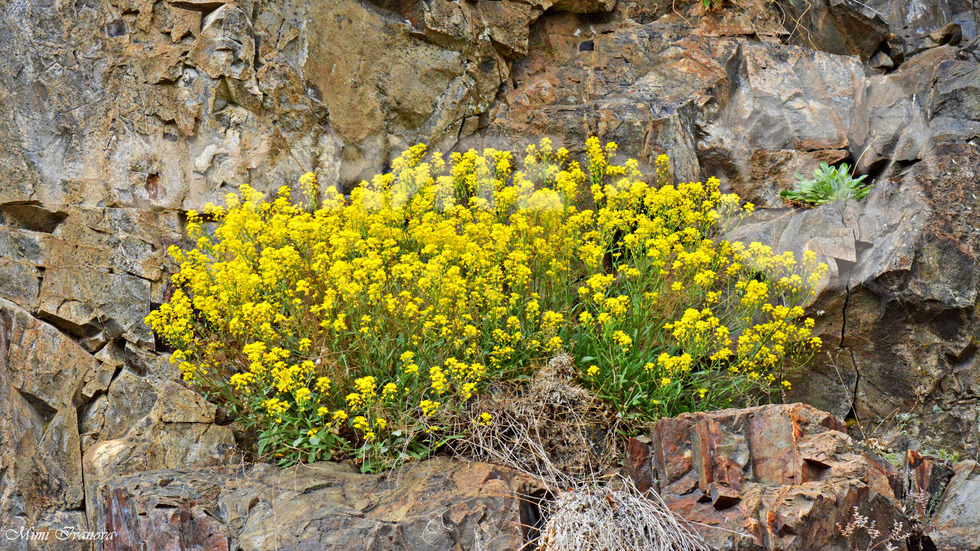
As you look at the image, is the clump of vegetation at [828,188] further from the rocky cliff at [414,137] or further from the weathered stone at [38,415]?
the weathered stone at [38,415]

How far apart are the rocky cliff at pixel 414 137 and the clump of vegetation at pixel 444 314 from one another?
0.39 meters

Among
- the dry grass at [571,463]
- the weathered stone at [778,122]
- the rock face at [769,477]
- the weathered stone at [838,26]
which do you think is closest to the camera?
the rock face at [769,477]

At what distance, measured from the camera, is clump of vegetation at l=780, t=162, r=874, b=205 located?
6336mm

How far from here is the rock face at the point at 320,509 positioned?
152 inches

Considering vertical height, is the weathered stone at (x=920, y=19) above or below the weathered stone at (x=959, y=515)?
above

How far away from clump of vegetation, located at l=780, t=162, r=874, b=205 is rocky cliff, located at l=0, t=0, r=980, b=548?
15 cm

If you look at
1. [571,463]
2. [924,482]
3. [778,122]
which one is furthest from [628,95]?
[924,482]

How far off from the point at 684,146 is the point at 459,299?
2952 millimetres

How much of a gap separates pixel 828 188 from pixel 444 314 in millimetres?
3597

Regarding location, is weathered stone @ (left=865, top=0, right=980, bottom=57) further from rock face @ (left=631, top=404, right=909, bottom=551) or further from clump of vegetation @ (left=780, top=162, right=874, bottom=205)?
rock face @ (left=631, top=404, right=909, bottom=551)

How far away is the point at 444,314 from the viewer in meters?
4.73

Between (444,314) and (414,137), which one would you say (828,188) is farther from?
(444,314)

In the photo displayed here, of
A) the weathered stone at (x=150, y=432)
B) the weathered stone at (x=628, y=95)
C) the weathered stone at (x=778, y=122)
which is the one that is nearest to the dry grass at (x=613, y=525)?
the weathered stone at (x=150, y=432)

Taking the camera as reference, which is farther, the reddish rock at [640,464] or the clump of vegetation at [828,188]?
the clump of vegetation at [828,188]
